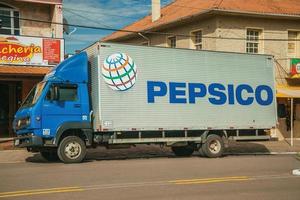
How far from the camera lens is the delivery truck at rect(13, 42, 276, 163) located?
54.2 feet

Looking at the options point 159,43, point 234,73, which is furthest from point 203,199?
point 159,43

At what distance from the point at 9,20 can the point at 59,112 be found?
10936mm

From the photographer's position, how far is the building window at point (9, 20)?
83.7ft

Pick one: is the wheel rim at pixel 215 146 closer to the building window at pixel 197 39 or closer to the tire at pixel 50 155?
the tire at pixel 50 155

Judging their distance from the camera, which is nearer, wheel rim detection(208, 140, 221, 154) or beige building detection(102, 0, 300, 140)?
wheel rim detection(208, 140, 221, 154)

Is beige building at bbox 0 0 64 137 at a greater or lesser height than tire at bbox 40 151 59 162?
greater

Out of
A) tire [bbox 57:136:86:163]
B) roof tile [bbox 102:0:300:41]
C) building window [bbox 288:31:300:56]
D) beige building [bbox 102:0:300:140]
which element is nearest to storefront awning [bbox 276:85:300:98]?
beige building [bbox 102:0:300:140]

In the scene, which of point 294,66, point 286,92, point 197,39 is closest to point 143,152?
point 286,92

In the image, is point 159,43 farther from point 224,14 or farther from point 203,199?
point 203,199

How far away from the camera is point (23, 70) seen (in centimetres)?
2331

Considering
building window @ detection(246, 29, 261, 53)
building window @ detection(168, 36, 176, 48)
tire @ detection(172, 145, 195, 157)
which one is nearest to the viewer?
tire @ detection(172, 145, 195, 157)

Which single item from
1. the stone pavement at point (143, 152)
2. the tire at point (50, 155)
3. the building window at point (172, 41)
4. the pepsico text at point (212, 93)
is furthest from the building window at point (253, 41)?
the tire at point (50, 155)

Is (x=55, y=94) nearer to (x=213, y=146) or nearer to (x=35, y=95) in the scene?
(x=35, y=95)

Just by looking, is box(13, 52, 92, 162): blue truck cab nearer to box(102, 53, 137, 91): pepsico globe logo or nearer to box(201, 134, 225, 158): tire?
box(102, 53, 137, 91): pepsico globe logo
